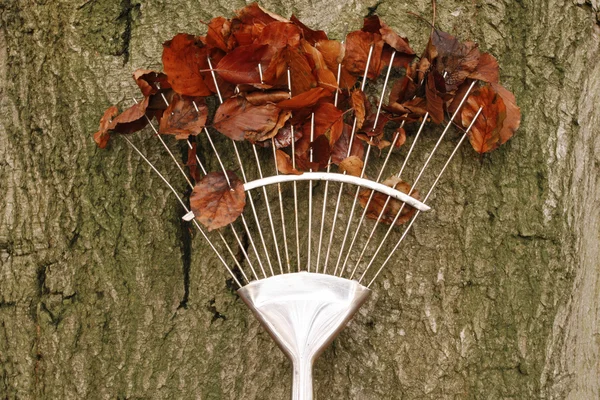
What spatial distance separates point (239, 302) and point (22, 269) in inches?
17.8

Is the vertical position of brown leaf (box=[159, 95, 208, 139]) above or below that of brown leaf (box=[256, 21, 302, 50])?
below

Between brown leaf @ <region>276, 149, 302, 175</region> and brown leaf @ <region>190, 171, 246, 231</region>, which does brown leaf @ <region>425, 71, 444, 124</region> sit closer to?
brown leaf @ <region>276, 149, 302, 175</region>

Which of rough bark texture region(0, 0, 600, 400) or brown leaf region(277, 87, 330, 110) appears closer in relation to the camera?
brown leaf region(277, 87, 330, 110)

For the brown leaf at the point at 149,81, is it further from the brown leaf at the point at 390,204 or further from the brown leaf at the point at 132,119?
the brown leaf at the point at 390,204

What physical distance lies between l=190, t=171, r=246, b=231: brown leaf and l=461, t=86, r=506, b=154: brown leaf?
1.51ft

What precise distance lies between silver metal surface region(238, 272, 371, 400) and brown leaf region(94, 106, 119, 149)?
0.42 meters

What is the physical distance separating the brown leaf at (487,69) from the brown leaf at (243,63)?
1.32ft

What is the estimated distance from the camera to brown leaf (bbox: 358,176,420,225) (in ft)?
4.38

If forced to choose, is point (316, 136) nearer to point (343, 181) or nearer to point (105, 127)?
point (343, 181)

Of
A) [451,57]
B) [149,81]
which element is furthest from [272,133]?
[451,57]

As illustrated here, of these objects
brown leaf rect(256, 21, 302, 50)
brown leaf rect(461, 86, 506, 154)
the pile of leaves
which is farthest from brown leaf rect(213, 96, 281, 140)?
brown leaf rect(461, 86, 506, 154)

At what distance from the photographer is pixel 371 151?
4.61ft

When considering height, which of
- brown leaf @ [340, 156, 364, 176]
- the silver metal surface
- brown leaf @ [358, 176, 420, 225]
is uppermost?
brown leaf @ [340, 156, 364, 176]

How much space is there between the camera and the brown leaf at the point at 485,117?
4.33 feet
